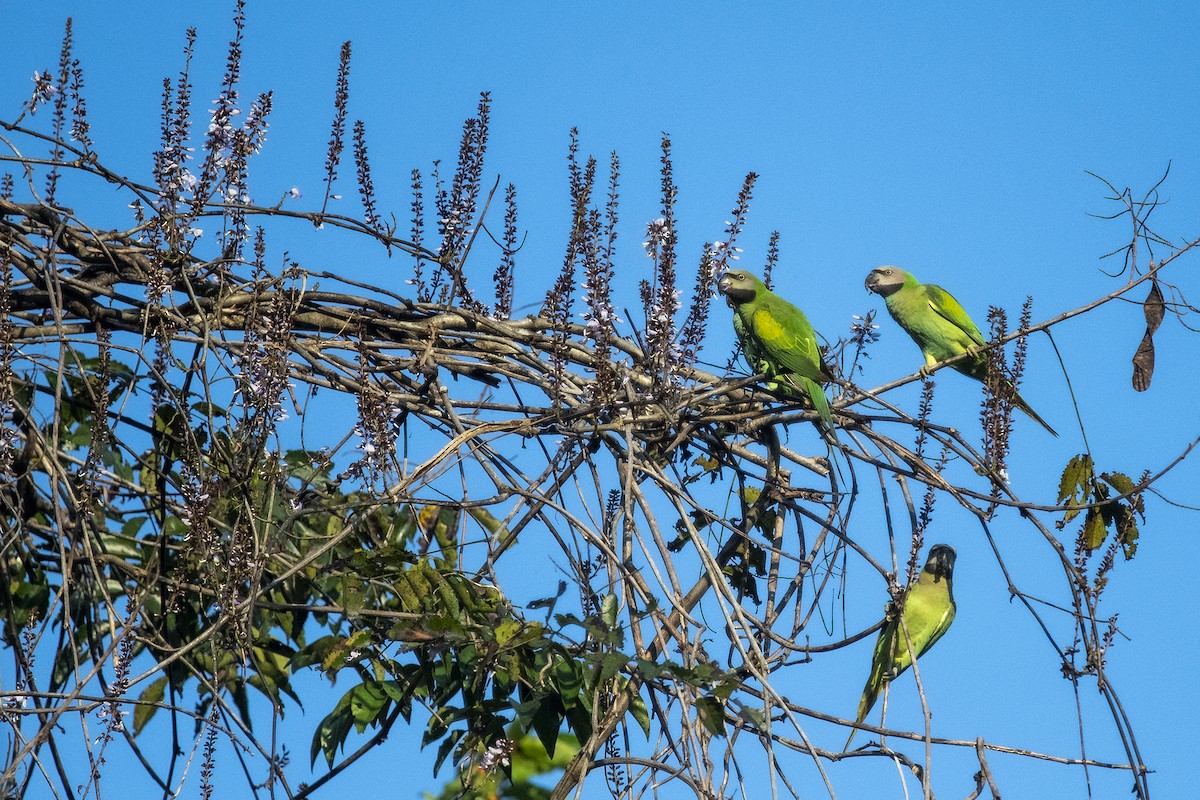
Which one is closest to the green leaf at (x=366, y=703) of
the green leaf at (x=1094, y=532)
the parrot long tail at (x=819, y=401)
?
the parrot long tail at (x=819, y=401)

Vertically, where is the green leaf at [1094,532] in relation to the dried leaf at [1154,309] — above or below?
below

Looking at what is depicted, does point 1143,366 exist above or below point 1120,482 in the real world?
above

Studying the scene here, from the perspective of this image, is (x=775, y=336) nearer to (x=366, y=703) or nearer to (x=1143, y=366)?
(x=1143, y=366)

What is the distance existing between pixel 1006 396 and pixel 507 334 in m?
1.28

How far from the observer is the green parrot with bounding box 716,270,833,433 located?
3.53 meters

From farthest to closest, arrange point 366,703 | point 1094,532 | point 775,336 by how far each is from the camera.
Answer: point 775,336
point 1094,532
point 366,703

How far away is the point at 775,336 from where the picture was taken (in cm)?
413

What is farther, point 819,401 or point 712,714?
point 819,401

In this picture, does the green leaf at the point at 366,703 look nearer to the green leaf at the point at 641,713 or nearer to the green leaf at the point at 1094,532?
the green leaf at the point at 641,713

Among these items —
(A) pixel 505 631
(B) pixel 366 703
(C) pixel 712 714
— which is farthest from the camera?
(B) pixel 366 703

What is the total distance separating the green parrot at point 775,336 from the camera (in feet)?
11.6

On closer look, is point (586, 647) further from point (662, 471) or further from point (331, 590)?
point (331, 590)

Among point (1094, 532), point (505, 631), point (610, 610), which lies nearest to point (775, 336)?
point (1094, 532)

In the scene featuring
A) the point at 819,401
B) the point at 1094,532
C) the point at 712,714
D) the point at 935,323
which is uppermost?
the point at 935,323
